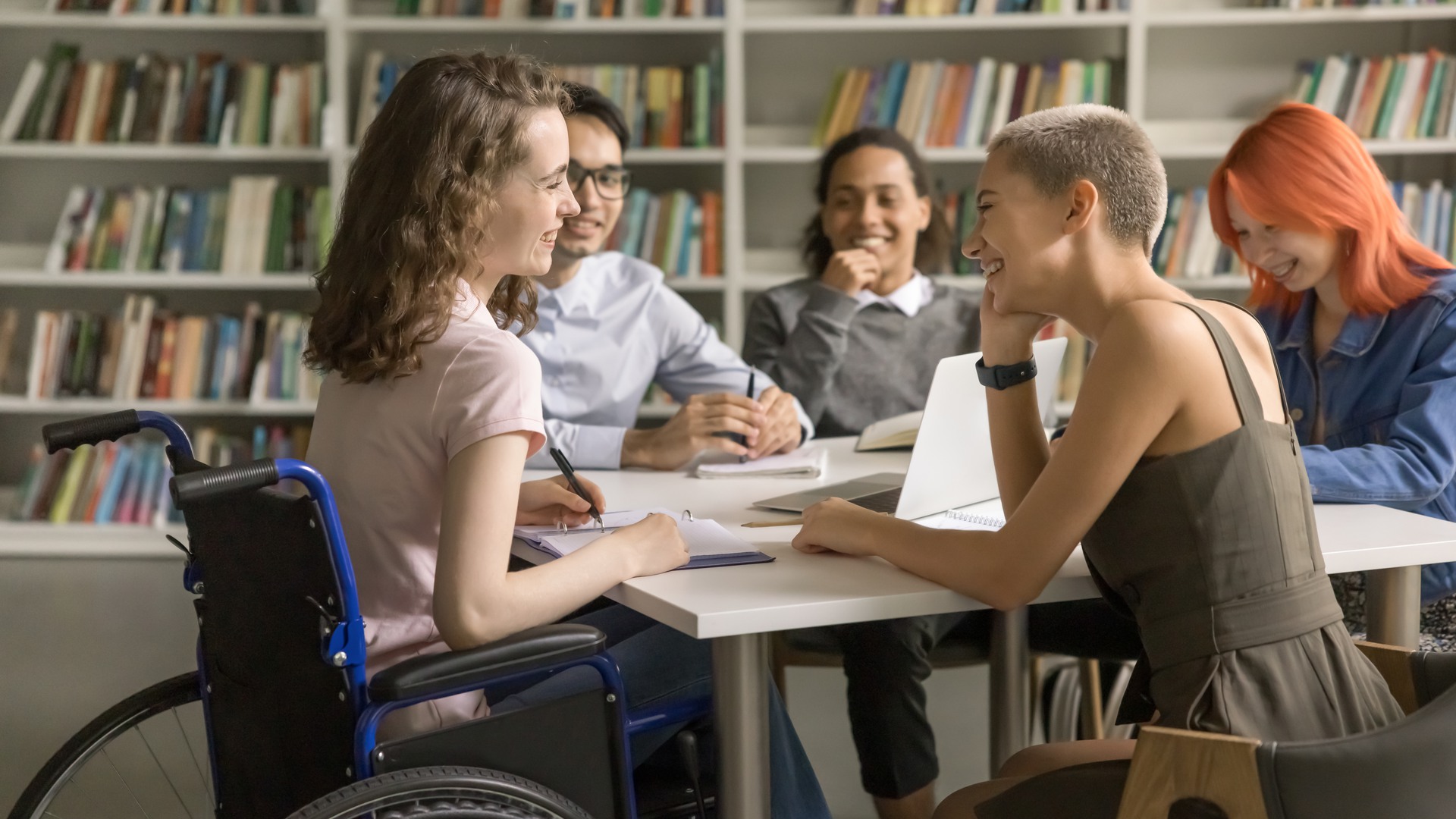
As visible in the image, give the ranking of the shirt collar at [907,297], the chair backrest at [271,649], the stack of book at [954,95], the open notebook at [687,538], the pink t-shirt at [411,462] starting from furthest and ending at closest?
the stack of book at [954,95] → the shirt collar at [907,297] → the open notebook at [687,538] → the pink t-shirt at [411,462] → the chair backrest at [271,649]

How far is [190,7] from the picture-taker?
12.8ft

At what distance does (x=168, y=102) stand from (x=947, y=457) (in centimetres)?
327

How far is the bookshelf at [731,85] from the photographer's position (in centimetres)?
379

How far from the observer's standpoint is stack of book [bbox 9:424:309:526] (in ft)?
12.9

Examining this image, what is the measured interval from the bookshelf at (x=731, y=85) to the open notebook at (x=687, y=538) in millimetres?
2357

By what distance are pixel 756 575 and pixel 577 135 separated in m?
1.39

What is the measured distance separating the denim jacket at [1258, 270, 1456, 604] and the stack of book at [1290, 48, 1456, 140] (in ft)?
7.01

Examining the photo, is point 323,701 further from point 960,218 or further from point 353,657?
point 960,218

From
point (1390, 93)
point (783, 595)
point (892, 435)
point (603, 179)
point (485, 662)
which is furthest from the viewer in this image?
point (1390, 93)

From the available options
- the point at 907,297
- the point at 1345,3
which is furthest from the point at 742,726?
the point at 1345,3

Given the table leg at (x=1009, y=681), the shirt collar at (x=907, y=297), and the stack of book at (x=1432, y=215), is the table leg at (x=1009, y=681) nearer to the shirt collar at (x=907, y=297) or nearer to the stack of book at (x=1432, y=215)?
the shirt collar at (x=907, y=297)

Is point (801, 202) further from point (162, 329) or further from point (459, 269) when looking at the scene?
A: point (459, 269)

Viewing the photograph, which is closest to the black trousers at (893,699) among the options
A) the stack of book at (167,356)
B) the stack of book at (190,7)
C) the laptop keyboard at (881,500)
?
the laptop keyboard at (881,500)

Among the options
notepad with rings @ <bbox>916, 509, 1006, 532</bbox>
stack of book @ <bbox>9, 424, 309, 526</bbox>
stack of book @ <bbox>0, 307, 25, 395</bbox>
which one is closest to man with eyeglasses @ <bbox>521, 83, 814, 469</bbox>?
notepad with rings @ <bbox>916, 509, 1006, 532</bbox>
